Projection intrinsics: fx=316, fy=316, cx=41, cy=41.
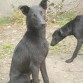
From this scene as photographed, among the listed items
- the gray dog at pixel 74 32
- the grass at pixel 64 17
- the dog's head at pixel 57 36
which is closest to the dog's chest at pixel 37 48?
the gray dog at pixel 74 32

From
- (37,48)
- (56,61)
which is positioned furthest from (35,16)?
(56,61)

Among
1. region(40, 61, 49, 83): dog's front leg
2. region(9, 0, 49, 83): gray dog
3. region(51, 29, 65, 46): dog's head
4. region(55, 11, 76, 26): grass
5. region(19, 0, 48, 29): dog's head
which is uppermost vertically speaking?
region(19, 0, 48, 29): dog's head

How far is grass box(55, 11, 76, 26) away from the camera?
908 centimetres

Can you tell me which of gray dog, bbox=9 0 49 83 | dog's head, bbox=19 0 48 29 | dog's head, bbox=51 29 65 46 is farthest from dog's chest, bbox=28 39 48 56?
dog's head, bbox=51 29 65 46

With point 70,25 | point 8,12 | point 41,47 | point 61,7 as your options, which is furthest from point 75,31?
point 8,12

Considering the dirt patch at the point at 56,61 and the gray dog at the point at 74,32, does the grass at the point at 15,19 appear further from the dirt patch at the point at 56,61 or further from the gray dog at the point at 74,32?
the gray dog at the point at 74,32

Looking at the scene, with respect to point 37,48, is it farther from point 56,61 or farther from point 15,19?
point 15,19

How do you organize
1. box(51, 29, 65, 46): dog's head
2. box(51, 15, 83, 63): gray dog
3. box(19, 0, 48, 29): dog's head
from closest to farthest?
box(19, 0, 48, 29): dog's head, box(51, 15, 83, 63): gray dog, box(51, 29, 65, 46): dog's head

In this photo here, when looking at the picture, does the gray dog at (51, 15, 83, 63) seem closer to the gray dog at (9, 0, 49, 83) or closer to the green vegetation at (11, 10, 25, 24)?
the gray dog at (9, 0, 49, 83)

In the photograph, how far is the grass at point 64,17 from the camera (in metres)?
9.08

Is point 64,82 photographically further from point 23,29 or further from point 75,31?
point 23,29

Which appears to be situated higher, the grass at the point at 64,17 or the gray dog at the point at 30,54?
the gray dog at the point at 30,54

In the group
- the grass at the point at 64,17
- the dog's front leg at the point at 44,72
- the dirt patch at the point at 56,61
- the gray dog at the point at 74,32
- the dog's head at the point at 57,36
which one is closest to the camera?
the dog's front leg at the point at 44,72

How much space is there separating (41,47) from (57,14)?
179 inches
